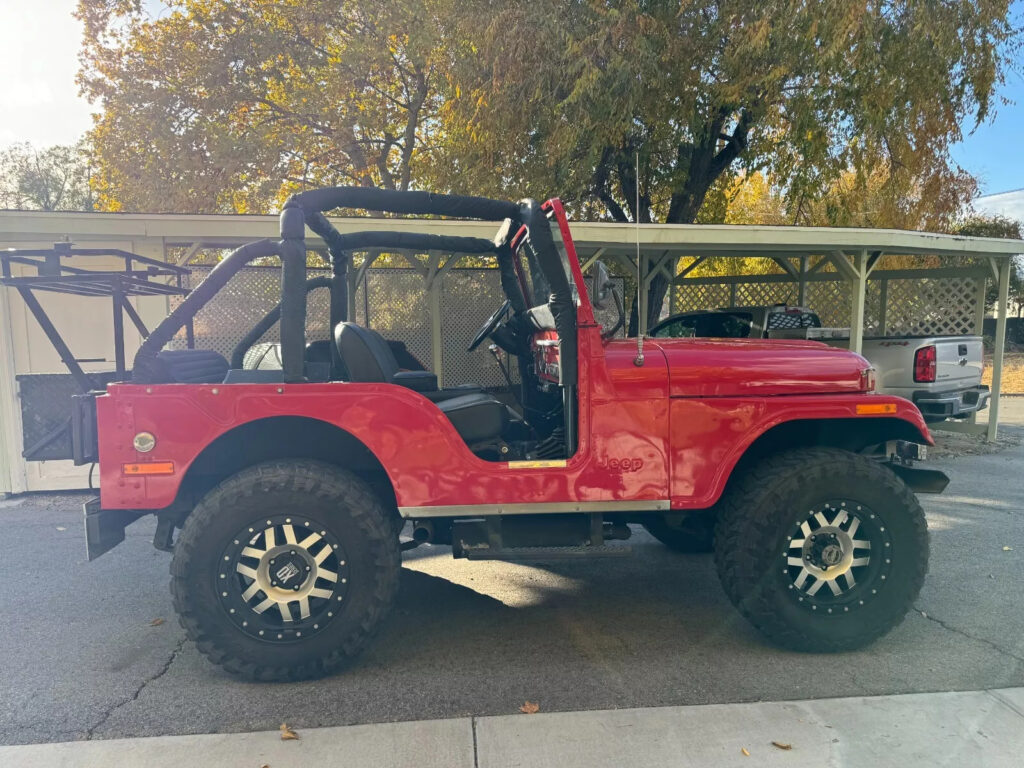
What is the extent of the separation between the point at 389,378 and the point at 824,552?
2289 millimetres

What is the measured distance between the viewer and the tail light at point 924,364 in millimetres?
6977

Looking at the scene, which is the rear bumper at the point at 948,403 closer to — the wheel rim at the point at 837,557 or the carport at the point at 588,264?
the carport at the point at 588,264

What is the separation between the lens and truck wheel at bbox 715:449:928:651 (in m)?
2.99

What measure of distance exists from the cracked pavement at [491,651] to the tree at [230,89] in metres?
10.6

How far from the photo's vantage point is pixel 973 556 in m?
4.41

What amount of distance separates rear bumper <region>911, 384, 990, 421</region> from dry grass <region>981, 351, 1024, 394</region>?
6113 mm

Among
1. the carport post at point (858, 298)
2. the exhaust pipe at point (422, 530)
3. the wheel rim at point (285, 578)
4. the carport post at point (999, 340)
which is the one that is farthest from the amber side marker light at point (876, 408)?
the carport post at point (999, 340)

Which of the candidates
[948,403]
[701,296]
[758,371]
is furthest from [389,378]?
[701,296]

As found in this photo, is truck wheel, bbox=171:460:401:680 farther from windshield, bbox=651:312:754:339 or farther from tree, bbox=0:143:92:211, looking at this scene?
tree, bbox=0:143:92:211

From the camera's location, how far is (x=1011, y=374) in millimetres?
16562

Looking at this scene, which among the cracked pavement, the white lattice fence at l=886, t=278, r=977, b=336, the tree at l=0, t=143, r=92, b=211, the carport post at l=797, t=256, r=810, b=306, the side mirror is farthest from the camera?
the tree at l=0, t=143, r=92, b=211

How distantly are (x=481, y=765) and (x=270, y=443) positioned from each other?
173 centimetres

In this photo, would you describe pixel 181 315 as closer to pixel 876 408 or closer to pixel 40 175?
pixel 876 408

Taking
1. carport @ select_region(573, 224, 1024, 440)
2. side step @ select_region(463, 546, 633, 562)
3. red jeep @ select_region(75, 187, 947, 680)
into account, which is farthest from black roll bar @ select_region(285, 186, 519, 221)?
carport @ select_region(573, 224, 1024, 440)
